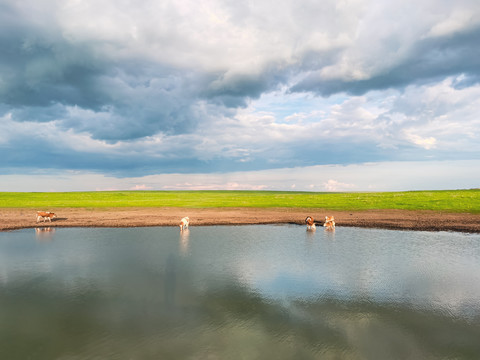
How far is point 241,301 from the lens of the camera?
15117 mm

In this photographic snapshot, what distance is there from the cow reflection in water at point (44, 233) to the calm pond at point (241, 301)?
435 cm

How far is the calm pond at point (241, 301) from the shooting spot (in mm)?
11023

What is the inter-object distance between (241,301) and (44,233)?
1267 inches

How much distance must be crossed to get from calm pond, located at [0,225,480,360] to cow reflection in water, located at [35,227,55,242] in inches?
171

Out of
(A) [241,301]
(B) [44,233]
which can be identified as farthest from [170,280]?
(B) [44,233]

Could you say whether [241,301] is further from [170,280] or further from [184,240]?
[184,240]

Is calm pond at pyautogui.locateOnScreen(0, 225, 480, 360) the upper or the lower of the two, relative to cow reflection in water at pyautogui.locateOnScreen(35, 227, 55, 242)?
lower

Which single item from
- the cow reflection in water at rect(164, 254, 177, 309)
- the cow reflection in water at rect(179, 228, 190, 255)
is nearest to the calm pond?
the cow reflection in water at rect(164, 254, 177, 309)

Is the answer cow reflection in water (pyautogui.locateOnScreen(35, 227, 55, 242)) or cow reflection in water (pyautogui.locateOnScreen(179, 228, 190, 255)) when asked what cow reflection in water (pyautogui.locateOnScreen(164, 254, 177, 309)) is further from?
cow reflection in water (pyautogui.locateOnScreen(35, 227, 55, 242))

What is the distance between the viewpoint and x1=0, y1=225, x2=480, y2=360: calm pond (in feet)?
36.2

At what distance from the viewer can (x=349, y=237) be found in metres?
32.1

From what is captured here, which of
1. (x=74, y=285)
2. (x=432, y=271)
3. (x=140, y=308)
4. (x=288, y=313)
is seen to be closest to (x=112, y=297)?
(x=140, y=308)

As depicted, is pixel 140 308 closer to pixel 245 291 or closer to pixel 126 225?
pixel 245 291

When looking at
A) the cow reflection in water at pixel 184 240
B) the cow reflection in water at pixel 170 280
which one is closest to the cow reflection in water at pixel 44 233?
the cow reflection in water at pixel 184 240
